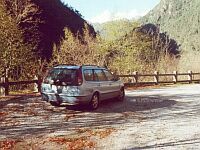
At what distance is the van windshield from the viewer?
44.0 feet

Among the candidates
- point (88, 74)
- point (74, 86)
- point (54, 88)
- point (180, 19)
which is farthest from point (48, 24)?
point (180, 19)

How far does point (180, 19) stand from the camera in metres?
122

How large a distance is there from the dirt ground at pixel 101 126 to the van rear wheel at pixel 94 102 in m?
0.21

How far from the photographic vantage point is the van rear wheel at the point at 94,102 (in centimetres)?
1383

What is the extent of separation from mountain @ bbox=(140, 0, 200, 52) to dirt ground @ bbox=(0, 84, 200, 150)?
78.2 metres

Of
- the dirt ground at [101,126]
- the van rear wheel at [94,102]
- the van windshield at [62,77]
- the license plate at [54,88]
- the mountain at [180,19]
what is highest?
the mountain at [180,19]

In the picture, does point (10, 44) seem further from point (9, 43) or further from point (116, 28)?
Result: point (116, 28)

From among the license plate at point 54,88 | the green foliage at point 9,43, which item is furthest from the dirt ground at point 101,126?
the green foliage at point 9,43

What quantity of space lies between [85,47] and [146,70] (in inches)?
270

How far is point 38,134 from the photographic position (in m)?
9.52

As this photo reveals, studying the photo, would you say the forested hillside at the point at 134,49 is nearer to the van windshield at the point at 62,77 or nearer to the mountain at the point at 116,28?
the mountain at the point at 116,28

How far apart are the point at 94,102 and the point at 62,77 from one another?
4.81ft

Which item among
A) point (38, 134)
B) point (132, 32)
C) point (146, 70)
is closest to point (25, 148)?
point (38, 134)

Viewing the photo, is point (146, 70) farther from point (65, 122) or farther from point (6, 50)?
point (65, 122)
